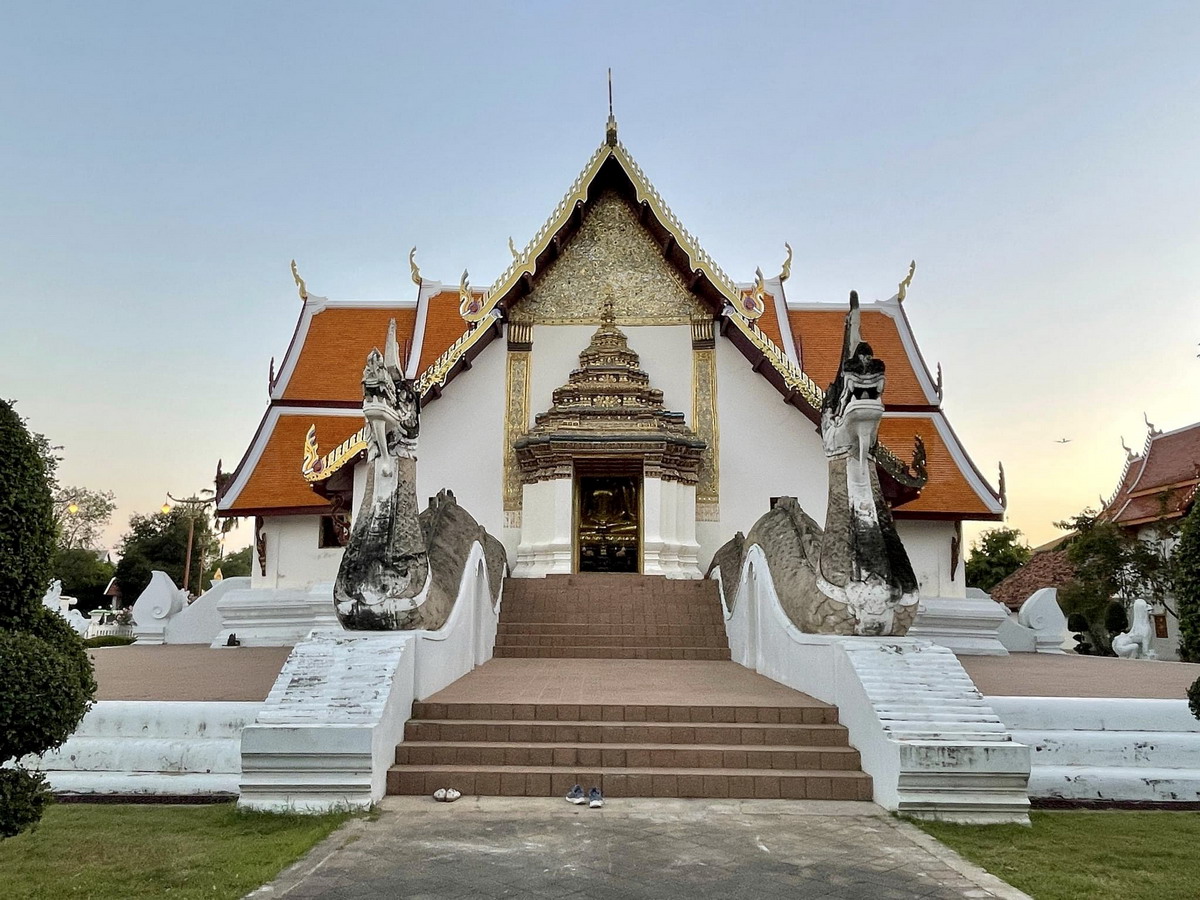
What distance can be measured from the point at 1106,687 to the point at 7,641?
7.19 metres

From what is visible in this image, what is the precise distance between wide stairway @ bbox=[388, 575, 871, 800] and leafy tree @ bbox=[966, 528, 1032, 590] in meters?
28.6

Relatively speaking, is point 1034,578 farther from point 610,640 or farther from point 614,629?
point 610,640

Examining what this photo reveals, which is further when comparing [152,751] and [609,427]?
[609,427]

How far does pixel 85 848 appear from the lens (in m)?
3.71

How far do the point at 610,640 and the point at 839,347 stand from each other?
6663 millimetres

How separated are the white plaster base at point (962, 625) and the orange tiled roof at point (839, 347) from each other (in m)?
2.88

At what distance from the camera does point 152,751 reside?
4.82 m

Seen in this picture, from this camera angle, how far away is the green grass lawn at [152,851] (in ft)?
10.5

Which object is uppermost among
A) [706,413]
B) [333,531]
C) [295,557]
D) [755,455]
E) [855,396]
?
[706,413]

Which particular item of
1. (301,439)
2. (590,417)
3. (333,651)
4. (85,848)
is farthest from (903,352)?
(85,848)

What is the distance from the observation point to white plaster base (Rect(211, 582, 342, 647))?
1129 centimetres

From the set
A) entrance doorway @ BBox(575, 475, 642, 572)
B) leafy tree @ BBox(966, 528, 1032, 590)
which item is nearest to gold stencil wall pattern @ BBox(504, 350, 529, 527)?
entrance doorway @ BBox(575, 475, 642, 572)

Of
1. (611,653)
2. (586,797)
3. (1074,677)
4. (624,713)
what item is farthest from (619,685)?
(1074,677)

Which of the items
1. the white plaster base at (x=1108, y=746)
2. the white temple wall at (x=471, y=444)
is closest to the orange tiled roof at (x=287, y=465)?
the white temple wall at (x=471, y=444)
